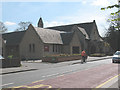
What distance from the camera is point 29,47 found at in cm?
3675

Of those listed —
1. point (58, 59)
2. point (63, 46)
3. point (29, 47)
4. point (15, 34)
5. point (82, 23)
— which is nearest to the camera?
point (58, 59)

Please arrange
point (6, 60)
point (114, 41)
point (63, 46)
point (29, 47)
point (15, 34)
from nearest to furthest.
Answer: point (6, 60), point (29, 47), point (63, 46), point (15, 34), point (114, 41)

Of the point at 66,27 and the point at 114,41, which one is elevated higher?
the point at 66,27

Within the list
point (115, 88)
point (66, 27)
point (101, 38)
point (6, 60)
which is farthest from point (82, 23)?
point (115, 88)

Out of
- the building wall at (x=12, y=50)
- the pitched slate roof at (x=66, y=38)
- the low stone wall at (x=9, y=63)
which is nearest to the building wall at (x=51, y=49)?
the pitched slate roof at (x=66, y=38)

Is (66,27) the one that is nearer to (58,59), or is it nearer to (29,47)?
(29,47)

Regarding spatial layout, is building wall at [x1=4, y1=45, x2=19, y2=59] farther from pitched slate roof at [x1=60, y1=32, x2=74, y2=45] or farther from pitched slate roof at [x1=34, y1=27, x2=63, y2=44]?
pitched slate roof at [x1=60, y1=32, x2=74, y2=45]

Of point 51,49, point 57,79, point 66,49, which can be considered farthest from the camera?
point 66,49

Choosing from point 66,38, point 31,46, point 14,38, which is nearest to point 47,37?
point 31,46

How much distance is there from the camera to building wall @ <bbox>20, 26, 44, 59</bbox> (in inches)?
1356

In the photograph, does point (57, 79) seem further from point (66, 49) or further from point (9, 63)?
point (66, 49)

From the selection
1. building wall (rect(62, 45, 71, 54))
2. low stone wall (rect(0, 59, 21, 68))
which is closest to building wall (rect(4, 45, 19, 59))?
building wall (rect(62, 45, 71, 54))

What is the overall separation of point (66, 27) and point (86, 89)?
53.9m

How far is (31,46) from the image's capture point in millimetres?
36375
